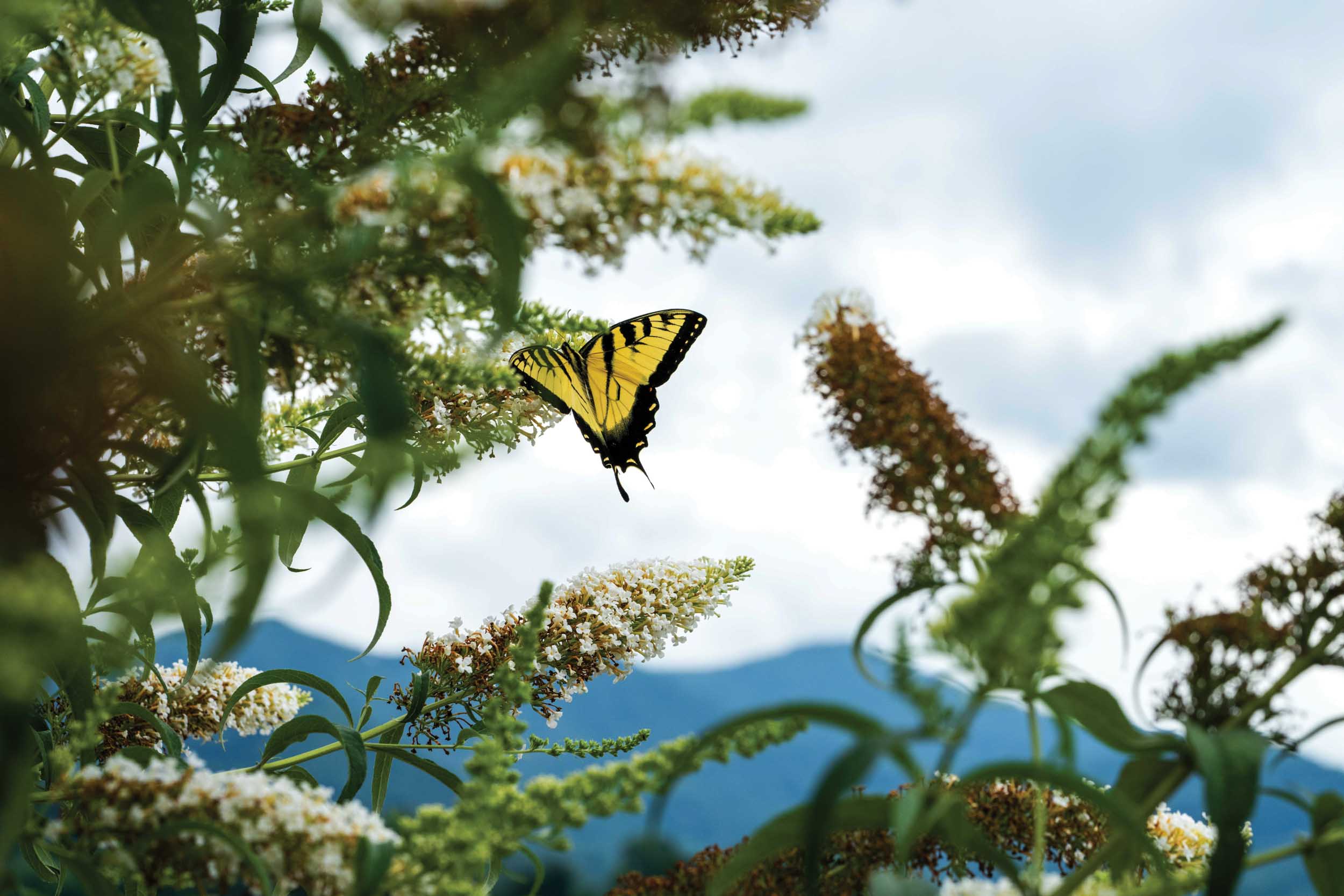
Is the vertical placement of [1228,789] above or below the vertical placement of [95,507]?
below

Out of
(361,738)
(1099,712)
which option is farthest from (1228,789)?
(361,738)

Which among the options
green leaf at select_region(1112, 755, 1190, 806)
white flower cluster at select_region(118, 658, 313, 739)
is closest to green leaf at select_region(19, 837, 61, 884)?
white flower cluster at select_region(118, 658, 313, 739)

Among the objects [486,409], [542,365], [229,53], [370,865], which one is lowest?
[370,865]

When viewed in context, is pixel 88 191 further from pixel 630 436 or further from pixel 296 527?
pixel 630 436

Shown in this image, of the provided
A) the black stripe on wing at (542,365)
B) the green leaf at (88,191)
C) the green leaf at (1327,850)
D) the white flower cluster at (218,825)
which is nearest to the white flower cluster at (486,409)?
the black stripe on wing at (542,365)

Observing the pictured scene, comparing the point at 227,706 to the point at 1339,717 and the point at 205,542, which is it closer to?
the point at 205,542

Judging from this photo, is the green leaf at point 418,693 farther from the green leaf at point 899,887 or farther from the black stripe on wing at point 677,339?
the black stripe on wing at point 677,339

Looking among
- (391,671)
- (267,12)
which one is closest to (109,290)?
(267,12)

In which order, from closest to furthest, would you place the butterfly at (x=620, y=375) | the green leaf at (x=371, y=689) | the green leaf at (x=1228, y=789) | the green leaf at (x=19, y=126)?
the green leaf at (x=1228, y=789)
the green leaf at (x=19, y=126)
the green leaf at (x=371, y=689)
the butterfly at (x=620, y=375)
